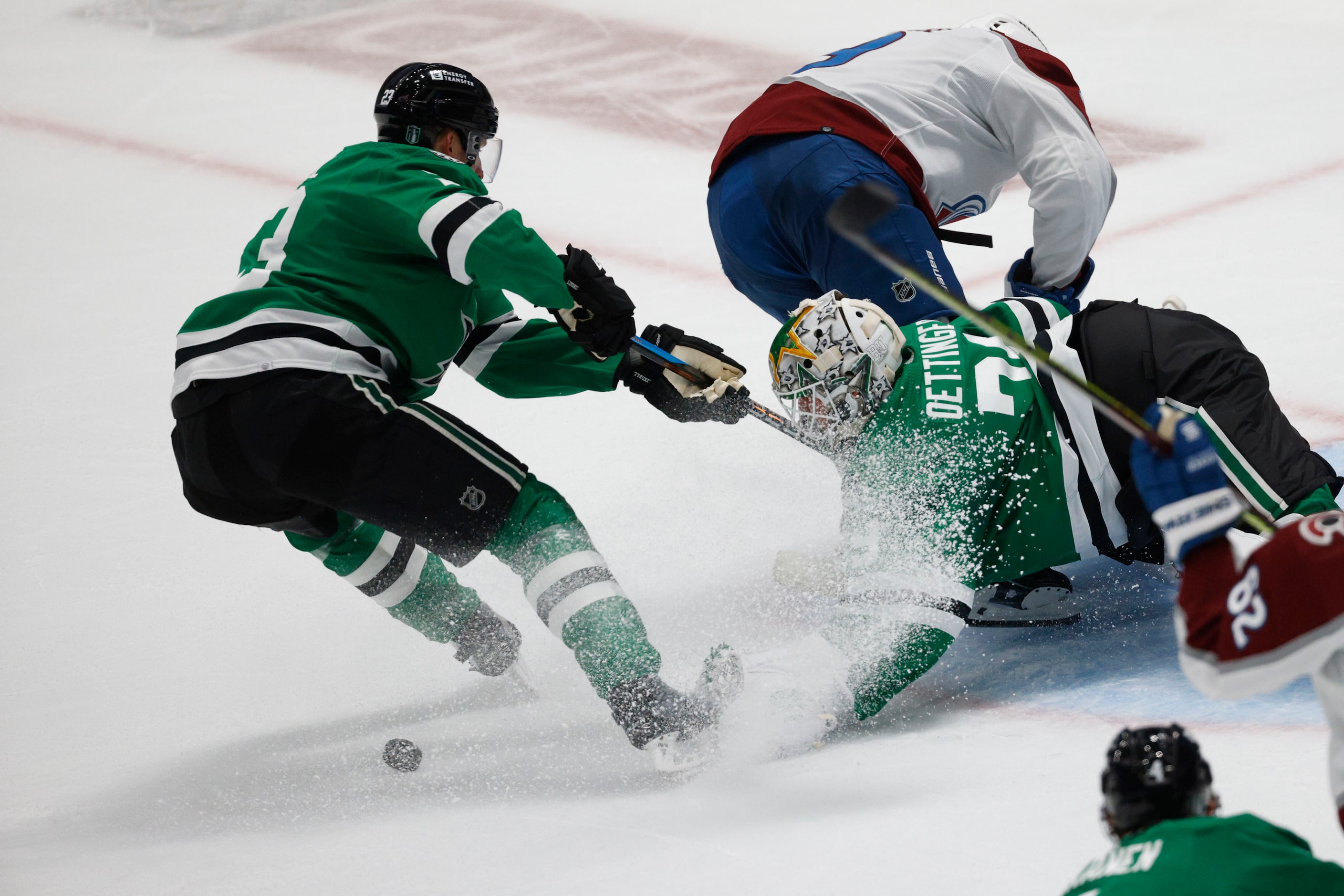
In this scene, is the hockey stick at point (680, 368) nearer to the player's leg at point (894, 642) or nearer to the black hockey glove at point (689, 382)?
the black hockey glove at point (689, 382)

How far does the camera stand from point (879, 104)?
3215 mm

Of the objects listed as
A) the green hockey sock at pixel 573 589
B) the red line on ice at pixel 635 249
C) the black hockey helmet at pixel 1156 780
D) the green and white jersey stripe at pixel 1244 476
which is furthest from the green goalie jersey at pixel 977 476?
the red line on ice at pixel 635 249

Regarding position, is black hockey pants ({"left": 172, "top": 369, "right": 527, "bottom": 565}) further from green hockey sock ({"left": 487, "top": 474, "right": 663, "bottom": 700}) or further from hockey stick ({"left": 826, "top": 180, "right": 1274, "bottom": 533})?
hockey stick ({"left": 826, "top": 180, "right": 1274, "bottom": 533})

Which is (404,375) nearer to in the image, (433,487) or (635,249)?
(433,487)

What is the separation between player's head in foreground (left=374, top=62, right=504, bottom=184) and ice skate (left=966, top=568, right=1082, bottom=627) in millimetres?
1345

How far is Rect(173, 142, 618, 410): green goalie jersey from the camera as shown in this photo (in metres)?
2.52

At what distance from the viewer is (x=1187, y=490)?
1.32 meters

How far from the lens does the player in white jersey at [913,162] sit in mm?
3074

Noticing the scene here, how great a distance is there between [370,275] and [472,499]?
1.54 ft

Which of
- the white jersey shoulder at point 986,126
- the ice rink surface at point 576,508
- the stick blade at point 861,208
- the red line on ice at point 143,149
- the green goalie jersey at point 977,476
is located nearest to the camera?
the stick blade at point 861,208

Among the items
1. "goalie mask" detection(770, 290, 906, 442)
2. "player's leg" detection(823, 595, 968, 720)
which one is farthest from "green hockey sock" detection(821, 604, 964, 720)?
"goalie mask" detection(770, 290, 906, 442)

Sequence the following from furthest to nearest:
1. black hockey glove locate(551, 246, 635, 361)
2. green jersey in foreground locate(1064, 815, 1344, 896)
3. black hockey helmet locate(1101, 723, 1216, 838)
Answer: black hockey glove locate(551, 246, 635, 361) → black hockey helmet locate(1101, 723, 1216, 838) → green jersey in foreground locate(1064, 815, 1344, 896)

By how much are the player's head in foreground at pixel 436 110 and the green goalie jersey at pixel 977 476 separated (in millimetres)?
975

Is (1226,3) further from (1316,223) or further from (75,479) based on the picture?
(75,479)
